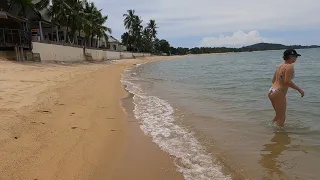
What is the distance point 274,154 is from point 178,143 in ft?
5.04

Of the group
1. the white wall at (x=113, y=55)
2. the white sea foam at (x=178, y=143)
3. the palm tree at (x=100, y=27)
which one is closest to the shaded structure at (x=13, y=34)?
the white sea foam at (x=178, y=143)

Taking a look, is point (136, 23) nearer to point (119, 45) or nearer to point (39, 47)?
point (119, 45)

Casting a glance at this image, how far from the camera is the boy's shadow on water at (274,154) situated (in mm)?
4180

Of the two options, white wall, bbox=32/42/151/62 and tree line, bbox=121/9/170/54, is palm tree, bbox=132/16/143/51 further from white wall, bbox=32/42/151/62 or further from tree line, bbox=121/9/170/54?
white wall, bbox=32/42/151/62

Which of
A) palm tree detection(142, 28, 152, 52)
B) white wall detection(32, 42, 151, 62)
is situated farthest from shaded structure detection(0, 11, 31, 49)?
palm tree detection(142, 28, 152, 52)

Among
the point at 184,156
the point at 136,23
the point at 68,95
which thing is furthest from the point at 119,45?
the point at 184,156

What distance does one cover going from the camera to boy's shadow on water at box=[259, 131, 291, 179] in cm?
418

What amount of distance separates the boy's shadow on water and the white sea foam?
0.62 metres

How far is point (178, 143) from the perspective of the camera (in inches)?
217

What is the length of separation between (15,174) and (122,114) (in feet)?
14.2

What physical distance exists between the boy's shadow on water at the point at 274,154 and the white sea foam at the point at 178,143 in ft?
2.03

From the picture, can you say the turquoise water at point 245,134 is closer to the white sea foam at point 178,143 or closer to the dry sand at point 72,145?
the white sea foam at point 178,143

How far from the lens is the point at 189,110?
8.83m

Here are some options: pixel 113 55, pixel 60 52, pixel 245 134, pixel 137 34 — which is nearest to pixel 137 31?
pixel 137 34
